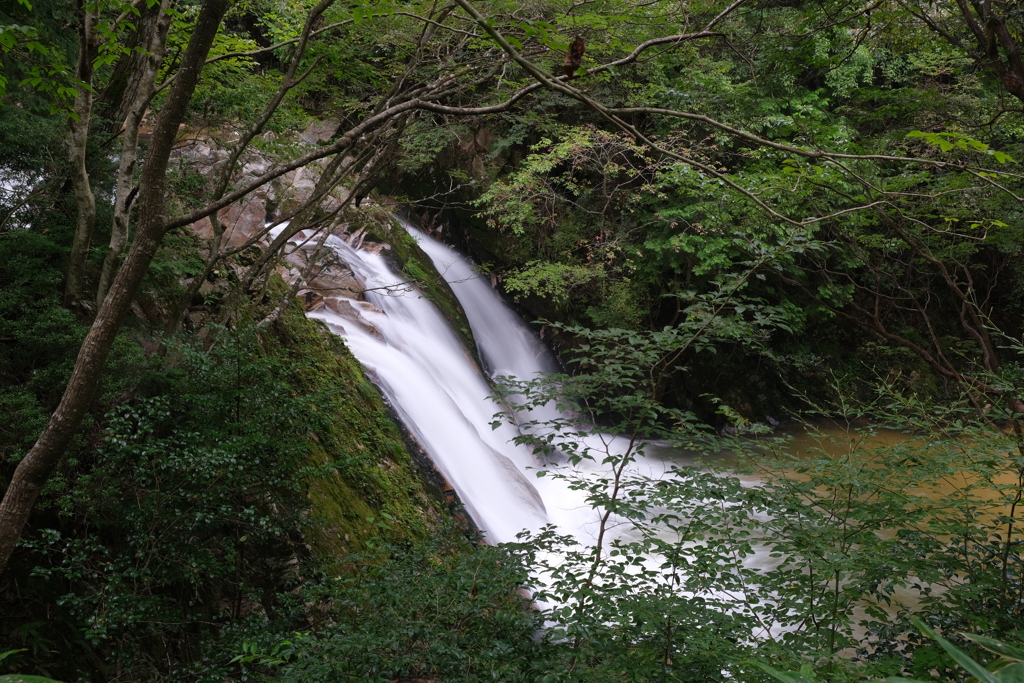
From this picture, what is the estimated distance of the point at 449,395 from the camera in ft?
26.3

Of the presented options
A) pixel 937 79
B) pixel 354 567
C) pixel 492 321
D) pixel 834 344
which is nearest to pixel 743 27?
pixel 937 79

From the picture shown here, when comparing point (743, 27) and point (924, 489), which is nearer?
point (924, 489)

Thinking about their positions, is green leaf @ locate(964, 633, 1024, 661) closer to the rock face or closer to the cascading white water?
the cascading white water

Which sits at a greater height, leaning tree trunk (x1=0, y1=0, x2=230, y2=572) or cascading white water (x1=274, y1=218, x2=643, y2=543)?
leaning tree trunk (x1=0, y1=0, x2=230, y2=572)

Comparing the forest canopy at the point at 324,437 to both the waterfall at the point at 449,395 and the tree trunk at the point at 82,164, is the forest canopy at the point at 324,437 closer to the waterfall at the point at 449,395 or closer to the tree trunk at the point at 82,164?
the tree trunk at the point at 82,164

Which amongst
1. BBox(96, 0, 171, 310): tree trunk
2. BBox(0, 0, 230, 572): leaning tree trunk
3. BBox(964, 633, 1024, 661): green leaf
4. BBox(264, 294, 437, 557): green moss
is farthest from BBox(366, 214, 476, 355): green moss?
BBox(964, 633, 1024, 661): green leaf

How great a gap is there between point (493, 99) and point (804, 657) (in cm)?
828

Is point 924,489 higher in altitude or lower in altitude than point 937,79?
lower

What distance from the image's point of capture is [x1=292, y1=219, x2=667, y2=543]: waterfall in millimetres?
6672

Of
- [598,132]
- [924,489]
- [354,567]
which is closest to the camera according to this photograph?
[354,567]

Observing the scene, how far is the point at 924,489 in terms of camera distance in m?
7.56

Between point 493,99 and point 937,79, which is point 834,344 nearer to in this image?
point 937,79

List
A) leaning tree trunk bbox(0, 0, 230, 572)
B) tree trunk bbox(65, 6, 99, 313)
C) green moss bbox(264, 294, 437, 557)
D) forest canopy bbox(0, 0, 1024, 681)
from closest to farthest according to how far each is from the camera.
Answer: leaning tree trunk bbox(0, 0, 230, 572) < forest canopy bbox(0, 0, 1024, 681) < tree trunk bbox(65, 6, 99, 313) < green moss bbox(264, 294, 437, 557)

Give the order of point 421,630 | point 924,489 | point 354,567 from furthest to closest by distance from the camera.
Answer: point 924,489 → point 354,567 → point 421,630
